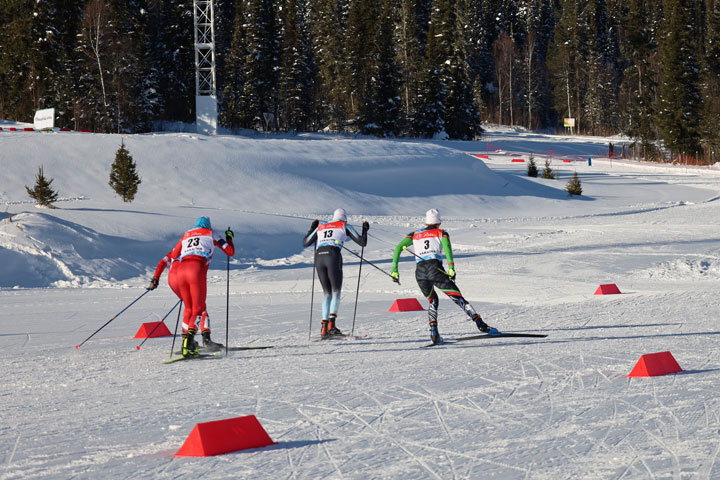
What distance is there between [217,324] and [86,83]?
123 ft

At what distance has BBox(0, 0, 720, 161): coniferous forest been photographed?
146 feet

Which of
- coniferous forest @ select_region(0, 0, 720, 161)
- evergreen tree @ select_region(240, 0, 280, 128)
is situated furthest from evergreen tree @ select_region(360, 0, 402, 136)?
evergreen tree @ select_region(240, 0, 280, 128)

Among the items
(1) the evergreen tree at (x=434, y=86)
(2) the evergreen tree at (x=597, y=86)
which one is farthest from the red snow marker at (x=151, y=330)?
(2) the evergreen tree at (x=597, y=86)

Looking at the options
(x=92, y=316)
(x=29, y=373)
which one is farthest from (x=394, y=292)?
(x=29, y=373)

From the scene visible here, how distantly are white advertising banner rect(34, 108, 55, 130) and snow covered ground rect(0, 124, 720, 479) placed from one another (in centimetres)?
383

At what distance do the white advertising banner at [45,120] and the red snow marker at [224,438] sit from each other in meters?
30.2

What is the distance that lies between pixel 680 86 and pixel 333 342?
5618cm

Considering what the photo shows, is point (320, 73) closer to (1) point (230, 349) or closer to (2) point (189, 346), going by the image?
(1) point (230, 349)

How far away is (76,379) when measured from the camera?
25.6 feet

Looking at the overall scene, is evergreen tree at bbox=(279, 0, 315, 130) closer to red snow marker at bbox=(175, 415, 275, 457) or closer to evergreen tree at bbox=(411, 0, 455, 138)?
evergreen tree at bbox=(411, 0, 455, 138)

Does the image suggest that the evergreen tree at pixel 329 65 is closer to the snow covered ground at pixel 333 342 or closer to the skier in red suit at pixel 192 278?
the snow covered ground at pixel 333 342

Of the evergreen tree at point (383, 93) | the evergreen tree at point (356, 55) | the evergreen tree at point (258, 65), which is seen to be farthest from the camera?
the evergreen tree at point (356, 55)

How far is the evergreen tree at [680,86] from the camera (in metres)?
58.4

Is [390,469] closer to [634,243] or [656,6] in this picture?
[634,243]
